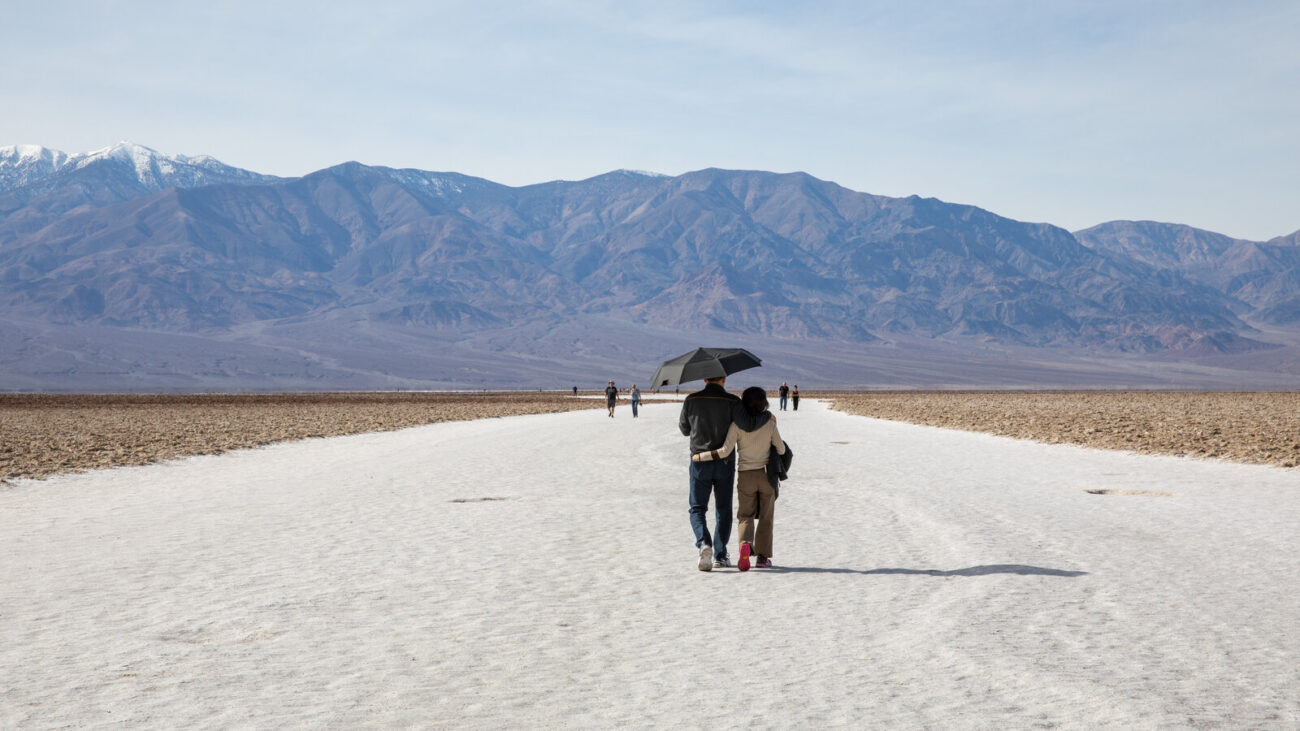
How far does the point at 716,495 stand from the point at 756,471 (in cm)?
44

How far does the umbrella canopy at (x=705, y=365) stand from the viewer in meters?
9.39

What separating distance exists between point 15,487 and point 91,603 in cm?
1089

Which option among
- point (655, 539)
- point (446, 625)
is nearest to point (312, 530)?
point (655, 539)

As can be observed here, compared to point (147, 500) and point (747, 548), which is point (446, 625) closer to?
point (747, 548)

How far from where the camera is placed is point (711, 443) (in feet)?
30.5

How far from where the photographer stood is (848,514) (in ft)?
45.7

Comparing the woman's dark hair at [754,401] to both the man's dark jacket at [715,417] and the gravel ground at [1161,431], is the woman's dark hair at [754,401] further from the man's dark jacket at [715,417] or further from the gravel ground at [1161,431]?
the gravel ground at [1161,431]

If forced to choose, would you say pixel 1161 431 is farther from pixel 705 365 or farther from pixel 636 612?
pixel 636 612

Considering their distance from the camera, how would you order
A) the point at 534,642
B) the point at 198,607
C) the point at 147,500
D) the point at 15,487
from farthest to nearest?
the point at 15,487 → the point at 147,500 → the point at 198,607 → the point at 534,642

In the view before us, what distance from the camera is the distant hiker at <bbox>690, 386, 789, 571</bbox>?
933 cm

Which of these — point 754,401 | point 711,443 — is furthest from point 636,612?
point 754,401

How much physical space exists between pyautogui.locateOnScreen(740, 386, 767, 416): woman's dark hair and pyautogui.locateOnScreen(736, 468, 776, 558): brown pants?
543 mm

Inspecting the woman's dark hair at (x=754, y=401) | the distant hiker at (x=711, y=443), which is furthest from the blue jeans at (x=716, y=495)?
the woman's dark hair at (x=754, y=401)

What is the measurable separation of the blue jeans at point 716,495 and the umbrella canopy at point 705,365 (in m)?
0.79
